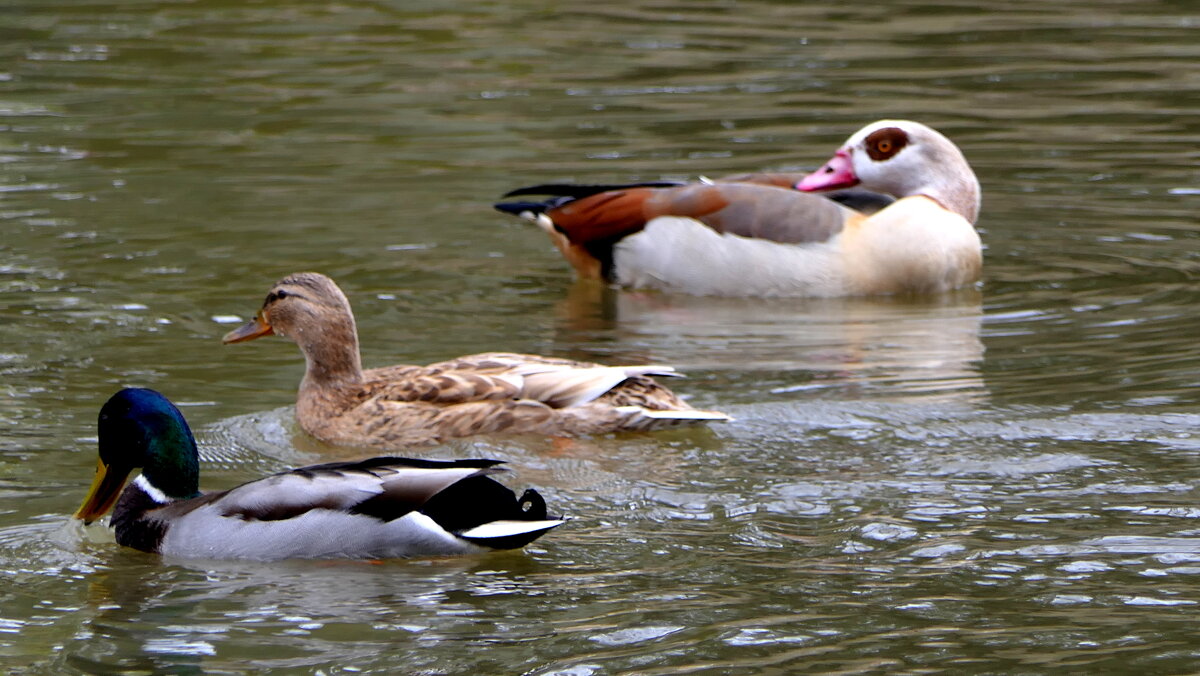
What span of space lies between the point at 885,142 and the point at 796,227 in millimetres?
914

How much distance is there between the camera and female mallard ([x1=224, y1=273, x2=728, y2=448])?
8.20 meters

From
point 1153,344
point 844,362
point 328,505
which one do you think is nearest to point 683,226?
point 844,362

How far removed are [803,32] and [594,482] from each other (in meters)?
11.7

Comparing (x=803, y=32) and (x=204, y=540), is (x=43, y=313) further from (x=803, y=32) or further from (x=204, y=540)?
(x=803, y=32)

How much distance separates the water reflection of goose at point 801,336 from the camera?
29.9 feet

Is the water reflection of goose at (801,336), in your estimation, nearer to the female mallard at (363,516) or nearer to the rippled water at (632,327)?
the rippled water at (632,327)

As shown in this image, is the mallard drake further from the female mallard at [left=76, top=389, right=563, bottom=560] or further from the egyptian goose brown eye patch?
the female mallard at [left=76, top=389, right=563, bottom=560]

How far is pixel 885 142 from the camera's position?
1156 centimetres

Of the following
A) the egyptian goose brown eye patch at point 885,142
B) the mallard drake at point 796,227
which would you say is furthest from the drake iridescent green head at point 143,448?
the egyptian goose brown eye patch at point 885,142

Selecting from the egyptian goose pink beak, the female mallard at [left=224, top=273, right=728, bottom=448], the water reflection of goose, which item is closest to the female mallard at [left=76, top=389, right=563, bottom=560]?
the female mallard at [left=224, top=273, right=728, bottom=448]

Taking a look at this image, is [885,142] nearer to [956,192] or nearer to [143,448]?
[956,192]

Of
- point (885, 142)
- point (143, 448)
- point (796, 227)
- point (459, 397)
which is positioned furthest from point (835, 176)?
point (143, 448)

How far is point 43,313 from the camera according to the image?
33.6ft

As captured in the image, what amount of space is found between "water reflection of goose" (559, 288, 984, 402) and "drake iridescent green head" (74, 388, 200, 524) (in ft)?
9.18
